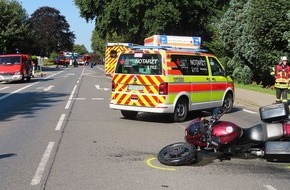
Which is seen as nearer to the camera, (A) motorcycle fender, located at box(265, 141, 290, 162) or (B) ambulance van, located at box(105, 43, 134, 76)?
(A) motorcycle fender, located at box(265, 141, 290, 162)

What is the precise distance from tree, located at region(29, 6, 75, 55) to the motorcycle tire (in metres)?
103

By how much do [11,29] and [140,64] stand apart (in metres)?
48.3

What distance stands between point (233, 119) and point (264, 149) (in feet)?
19.8

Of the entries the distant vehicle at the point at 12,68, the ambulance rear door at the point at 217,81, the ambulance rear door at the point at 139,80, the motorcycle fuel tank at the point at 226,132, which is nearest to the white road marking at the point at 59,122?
the ambulance rear door at the point at 139,80

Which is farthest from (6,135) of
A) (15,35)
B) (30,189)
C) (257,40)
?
(15,35)

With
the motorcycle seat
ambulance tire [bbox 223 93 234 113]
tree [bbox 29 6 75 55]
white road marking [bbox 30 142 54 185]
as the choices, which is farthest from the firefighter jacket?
tree [bbox 29 6 75 55]

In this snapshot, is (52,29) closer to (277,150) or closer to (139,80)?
(139,80)

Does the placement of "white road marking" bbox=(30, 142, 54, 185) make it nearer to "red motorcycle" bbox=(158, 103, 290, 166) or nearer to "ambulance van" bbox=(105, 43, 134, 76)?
"red motorcycle" bbox=(158, 103, 290, 166)

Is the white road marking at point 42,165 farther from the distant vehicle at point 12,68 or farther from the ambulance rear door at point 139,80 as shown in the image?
the distant vehicle at point 12,68

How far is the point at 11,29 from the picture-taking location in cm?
5672

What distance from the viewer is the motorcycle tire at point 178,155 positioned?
7.12 metres

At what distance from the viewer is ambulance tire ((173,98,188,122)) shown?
1227cm

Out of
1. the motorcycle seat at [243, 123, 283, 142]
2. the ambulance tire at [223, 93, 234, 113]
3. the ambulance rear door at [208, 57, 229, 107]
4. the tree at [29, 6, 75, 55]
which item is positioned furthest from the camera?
the tree at [29, 6, 75, 55]

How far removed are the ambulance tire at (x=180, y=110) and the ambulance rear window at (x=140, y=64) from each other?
1.14m
